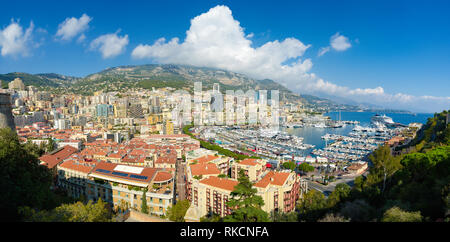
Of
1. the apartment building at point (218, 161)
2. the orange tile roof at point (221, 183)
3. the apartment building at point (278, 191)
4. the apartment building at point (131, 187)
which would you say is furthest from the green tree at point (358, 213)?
the apartment building at point (218, 161)

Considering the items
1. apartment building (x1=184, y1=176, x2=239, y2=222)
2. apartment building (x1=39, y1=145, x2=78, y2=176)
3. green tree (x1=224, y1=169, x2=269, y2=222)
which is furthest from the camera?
apartment building (x1=39, y1=145, x2=78, y2=176)

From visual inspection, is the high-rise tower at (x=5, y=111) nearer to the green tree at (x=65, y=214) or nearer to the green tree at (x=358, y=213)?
the green tree at (x=65, y=214)

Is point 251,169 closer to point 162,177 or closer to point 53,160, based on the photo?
point 162,177

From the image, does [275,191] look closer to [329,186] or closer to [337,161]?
[329,186]

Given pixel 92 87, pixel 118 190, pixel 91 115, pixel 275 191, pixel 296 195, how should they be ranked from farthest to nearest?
pixel 92 87 → pixel 91 115 → pixel 296 195 → pixel 118 190 → pixel 275 191

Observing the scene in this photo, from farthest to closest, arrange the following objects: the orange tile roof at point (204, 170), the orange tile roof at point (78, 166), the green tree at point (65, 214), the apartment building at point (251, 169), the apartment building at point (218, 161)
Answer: the apartment building at point (218, 161), the apartment building at point (251, 169), the orange tile roof at point (78, 166), the orange tile roof at point (204, 170), the green tree at point (65, 214)

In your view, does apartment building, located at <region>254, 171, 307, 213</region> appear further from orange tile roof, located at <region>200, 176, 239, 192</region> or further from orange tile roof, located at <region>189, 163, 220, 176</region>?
orange tile roof, located at <region>189, 163, 220, 176</region>

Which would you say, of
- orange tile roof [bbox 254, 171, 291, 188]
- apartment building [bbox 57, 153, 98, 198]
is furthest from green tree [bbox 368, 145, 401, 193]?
apartment building [bbox 57, 153, 98, 198]

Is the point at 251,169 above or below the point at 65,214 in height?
below

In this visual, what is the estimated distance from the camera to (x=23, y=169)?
684cm

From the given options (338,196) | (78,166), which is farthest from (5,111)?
(338,196)

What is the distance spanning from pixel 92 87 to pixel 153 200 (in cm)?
7770

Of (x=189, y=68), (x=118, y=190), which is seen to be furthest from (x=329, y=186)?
(x=189, y=68)
